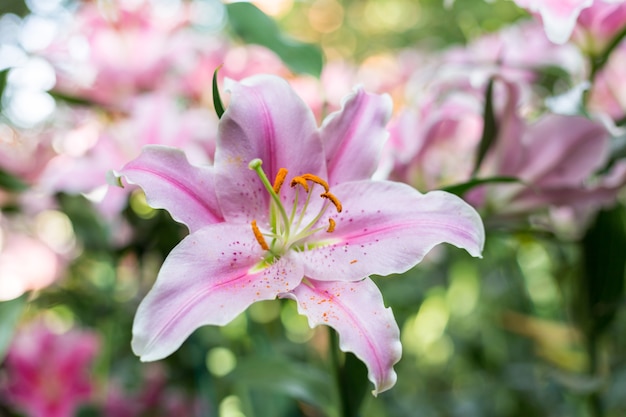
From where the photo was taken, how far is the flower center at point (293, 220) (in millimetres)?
401

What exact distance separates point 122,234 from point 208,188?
14.1 inches

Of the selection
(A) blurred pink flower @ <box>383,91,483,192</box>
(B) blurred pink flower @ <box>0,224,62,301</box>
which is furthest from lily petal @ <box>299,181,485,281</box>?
(B) blurred pink flower @ <box>0,224,62,301</box>

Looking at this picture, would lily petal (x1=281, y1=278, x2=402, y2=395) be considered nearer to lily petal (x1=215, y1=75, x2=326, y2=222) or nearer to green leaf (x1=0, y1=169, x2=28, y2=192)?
lily petal (x1=215, y1=75, x2=326, y2=222)

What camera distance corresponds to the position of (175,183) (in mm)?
378

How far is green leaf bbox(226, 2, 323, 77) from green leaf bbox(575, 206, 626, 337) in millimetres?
330

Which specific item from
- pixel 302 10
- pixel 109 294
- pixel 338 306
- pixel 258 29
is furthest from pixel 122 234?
pixel 302 10

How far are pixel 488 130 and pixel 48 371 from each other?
0.56m

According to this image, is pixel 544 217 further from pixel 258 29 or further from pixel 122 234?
pixel 122 234

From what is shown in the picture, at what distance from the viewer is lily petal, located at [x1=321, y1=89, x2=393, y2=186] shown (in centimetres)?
42

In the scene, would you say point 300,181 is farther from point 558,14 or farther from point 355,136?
point 558,14

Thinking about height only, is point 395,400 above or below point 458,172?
below

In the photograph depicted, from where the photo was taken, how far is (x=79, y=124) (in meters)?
0.79

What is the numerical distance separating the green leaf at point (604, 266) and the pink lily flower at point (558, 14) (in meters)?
0.23

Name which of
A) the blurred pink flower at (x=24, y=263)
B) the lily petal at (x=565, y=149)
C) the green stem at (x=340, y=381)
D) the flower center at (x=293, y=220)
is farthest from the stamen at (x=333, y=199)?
the blurred pink flower at (x=24, y=263)
